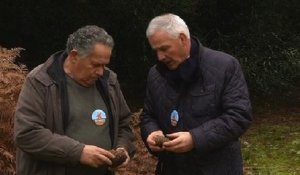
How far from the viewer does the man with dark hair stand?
3.43 metres

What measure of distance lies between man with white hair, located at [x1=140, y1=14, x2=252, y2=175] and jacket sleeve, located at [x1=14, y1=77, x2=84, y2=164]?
54 cm

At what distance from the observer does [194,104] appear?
3.63m

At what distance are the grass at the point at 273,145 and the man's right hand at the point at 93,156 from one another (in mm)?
4541

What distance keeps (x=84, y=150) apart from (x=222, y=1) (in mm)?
9810

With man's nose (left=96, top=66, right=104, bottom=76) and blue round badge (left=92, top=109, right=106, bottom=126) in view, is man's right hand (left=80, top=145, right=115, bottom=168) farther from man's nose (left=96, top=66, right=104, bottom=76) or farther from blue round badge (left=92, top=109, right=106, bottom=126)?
man's nose (left=96, top=66, right=104, bottom=76)

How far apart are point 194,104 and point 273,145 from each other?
6.39 meters

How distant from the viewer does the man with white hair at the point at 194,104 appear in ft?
11.6

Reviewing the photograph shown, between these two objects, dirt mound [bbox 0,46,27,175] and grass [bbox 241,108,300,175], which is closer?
dirt mound [bbox 0,46,27,175]

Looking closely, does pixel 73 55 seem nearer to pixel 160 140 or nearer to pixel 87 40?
pixel 87 40

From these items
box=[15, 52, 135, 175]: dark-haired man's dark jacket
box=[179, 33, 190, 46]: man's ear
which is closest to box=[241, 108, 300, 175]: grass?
box=[179, 33, 190, 46]: man's ear

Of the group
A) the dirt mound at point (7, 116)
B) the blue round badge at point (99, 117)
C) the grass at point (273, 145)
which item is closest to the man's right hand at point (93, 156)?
the blue round badge at point (99, 117)

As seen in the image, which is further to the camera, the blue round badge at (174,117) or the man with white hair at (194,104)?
the blue round badge at (174,117)

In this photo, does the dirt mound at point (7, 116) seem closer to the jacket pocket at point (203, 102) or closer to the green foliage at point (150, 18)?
the jacket pocket at point (203, 102)

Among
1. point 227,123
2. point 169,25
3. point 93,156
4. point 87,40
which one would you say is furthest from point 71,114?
point 227,123
